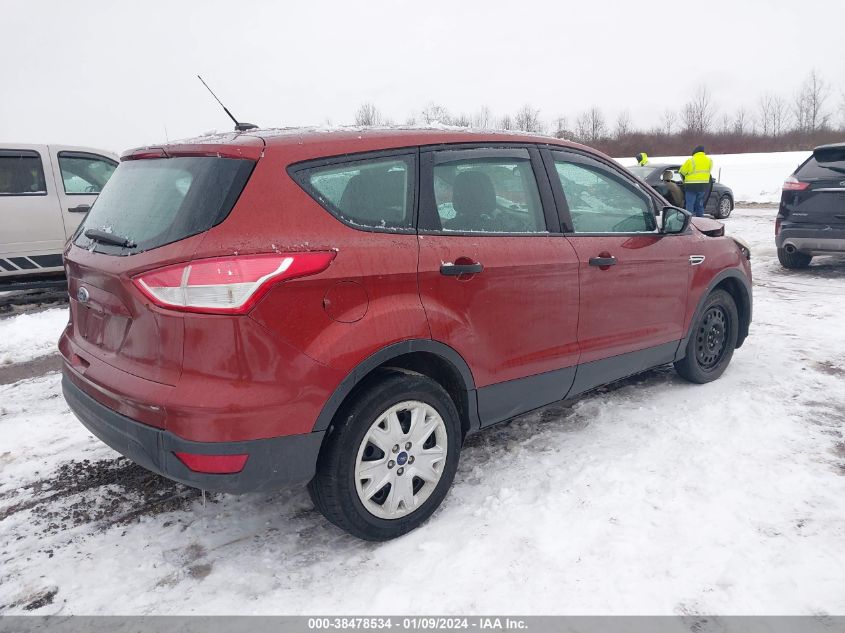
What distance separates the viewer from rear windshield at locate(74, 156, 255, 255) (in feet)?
7.64

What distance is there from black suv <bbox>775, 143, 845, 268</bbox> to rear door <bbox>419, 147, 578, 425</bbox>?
6283 mm

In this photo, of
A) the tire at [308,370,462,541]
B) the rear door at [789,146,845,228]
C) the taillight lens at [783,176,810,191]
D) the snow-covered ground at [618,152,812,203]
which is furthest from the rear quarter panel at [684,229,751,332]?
the snow-covered ground at [618,152,812,203]

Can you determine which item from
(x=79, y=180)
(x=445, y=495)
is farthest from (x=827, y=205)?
(x=79, y=180)

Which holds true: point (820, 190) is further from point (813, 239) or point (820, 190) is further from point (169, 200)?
point (169, 200)

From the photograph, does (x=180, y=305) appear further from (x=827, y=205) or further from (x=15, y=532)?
(x=827, y=205)

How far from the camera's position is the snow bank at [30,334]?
18.6 feet

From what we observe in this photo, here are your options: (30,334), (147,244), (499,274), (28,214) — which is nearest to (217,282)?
(147,244)

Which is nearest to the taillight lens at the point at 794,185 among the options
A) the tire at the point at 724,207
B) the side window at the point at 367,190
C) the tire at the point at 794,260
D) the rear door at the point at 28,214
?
the tire at the point at 794,260

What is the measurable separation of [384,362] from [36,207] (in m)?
7.00

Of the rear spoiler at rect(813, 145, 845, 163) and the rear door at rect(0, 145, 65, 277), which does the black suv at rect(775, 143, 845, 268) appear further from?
the rear door at rect(0, 145, 65, 277)

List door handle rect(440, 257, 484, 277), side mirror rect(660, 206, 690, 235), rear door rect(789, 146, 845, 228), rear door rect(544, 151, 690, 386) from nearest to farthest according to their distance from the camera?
1. door handle rect(440, 257, 484, 277)
2. rear door rect(544, 151, 690, 386)
3. side mirror rect(660, 206, 690, 235)
4. rear door rect(789, 146, 845, 228)

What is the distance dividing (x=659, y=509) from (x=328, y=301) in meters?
1.80

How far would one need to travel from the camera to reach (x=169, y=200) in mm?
2469

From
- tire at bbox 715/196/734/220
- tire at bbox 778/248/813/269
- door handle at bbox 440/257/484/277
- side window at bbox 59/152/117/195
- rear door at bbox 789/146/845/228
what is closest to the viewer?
door handle at bbox 440/257/484/277
